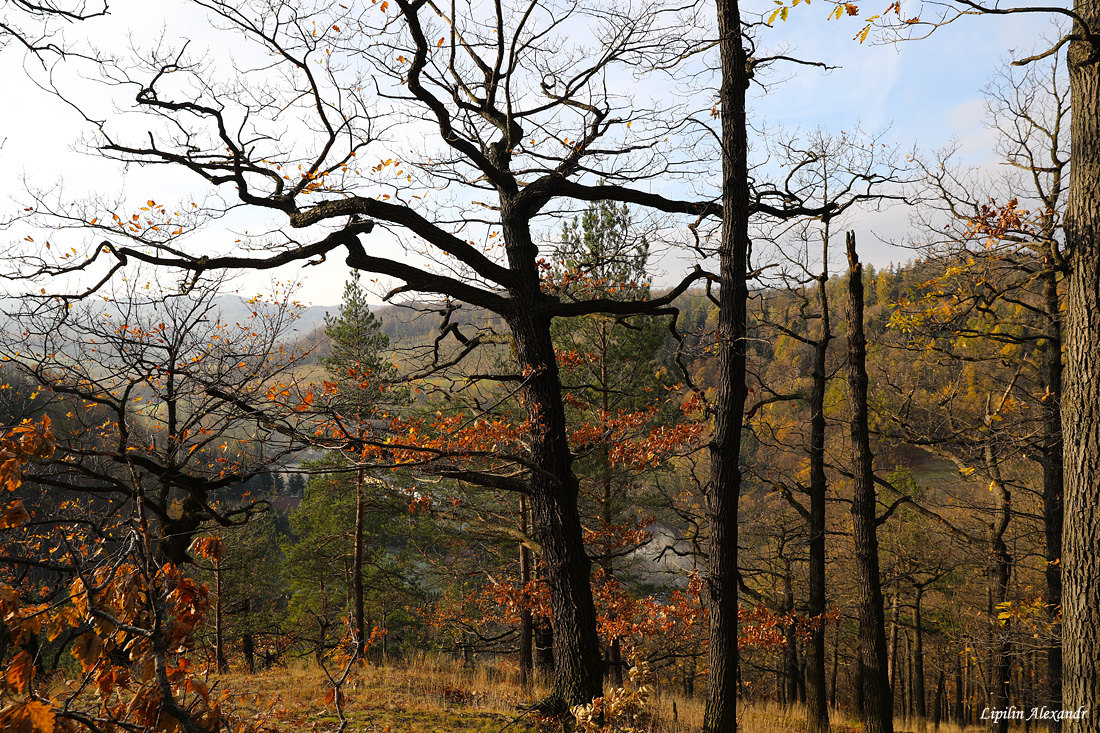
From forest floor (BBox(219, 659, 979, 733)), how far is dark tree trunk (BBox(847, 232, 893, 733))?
2.14 metres

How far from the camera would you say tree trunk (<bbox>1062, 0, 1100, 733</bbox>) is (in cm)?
417

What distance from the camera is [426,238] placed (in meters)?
5.75

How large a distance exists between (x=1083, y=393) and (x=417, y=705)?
334 inches

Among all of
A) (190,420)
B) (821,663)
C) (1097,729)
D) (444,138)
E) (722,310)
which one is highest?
(444,138)

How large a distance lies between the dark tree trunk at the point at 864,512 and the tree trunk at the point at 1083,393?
477cm

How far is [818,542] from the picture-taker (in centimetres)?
1092

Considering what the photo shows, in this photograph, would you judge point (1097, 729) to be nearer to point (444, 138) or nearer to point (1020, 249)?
point (1020, 249)

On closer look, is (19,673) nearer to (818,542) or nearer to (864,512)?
(864,512)

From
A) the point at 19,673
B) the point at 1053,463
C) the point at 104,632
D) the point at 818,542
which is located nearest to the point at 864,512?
the point at 818,542

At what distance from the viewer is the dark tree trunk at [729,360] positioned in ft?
19.0

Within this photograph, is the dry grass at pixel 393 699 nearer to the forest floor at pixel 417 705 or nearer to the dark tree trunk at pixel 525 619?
the forest floor at pixel 417 705

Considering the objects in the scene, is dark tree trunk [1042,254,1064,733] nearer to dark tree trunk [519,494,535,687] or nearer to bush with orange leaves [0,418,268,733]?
dark tree trunk [519,494,535,687]

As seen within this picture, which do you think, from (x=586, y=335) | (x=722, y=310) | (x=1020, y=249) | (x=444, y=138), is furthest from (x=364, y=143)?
(x=586, y=335)

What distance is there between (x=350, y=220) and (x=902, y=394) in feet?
32.0
